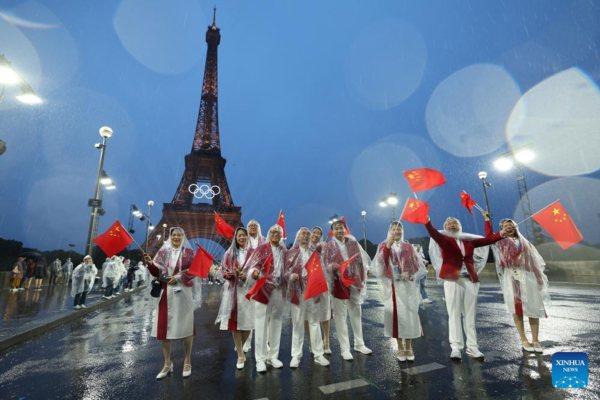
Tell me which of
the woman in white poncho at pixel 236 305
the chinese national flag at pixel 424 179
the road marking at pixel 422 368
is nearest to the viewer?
the road marking at pixel 422 368

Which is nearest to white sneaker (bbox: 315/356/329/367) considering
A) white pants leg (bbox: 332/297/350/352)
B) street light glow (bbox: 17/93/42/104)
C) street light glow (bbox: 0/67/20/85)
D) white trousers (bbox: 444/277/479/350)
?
white pants leg (bbox: 332/297/350/352)

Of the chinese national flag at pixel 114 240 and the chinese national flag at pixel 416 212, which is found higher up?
the chinese national flag at pixel 416 212

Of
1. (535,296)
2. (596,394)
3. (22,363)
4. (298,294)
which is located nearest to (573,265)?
(535,296)

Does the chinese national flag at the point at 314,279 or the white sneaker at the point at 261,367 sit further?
the chinese national flag at the point at 314,279

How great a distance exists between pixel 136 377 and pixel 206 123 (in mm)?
49198

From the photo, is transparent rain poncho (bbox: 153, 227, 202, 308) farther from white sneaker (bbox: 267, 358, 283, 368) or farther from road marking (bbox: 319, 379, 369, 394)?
road marking (bbox: 319, 379, 369, 394)

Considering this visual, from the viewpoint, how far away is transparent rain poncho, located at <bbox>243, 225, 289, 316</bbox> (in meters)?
4.41

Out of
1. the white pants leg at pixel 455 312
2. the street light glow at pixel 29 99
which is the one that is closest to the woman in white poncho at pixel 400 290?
the white pants leg at pixel 455 312

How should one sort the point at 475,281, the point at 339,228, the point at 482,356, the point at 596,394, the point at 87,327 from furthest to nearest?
1. the point at 87,327
2. the point at 339,228
3. the point at 475,281
4. the point at 482,356
5. the point at 596,394

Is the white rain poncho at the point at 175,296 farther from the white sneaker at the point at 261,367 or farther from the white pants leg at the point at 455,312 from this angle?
the white pants leg at the point at 455,312

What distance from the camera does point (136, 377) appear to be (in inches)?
159

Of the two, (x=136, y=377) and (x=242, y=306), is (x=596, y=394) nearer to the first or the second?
(x=242, y=306)

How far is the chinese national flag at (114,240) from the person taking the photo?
15.1ft

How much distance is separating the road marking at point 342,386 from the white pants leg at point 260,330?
1075 mm
